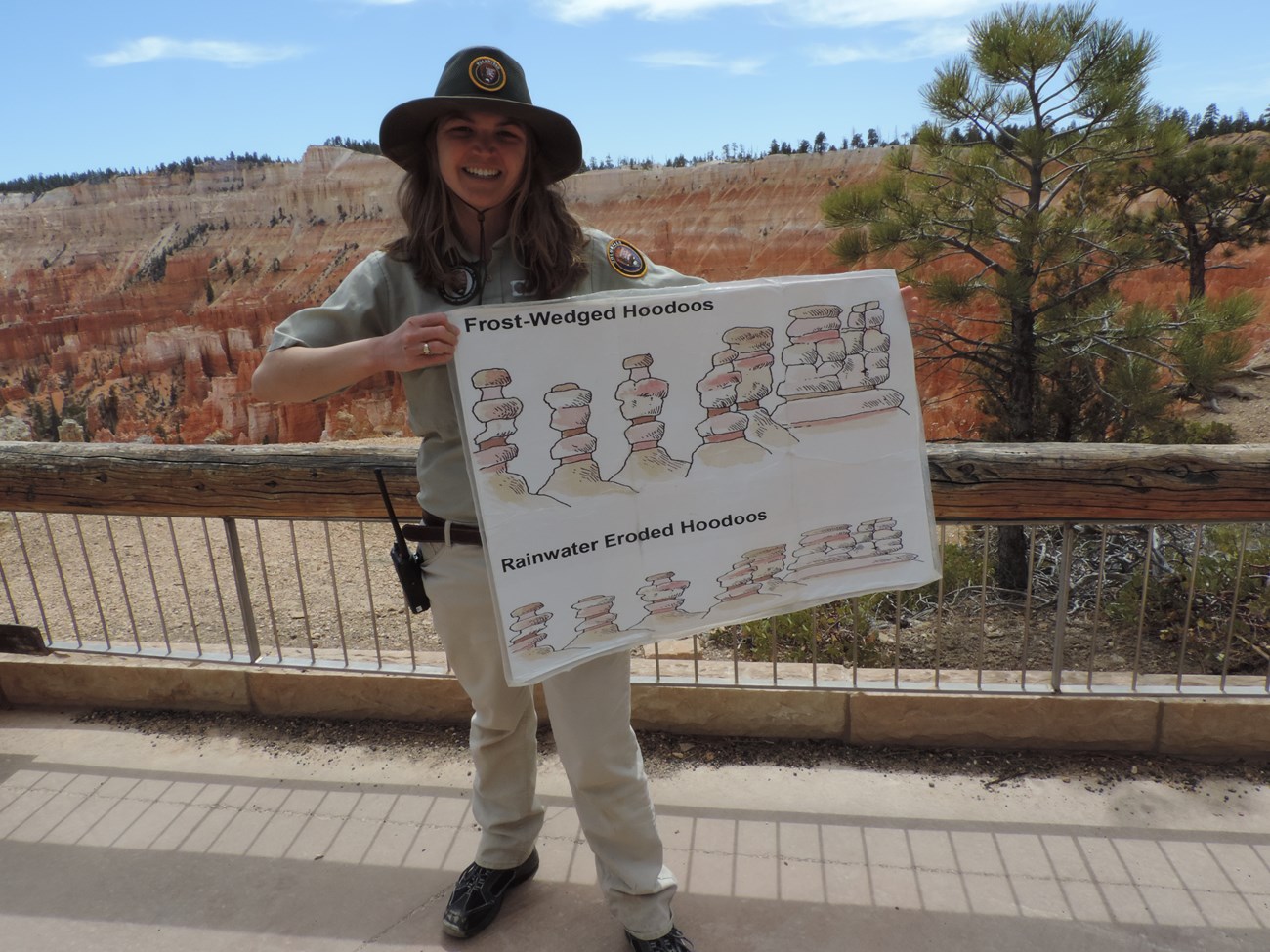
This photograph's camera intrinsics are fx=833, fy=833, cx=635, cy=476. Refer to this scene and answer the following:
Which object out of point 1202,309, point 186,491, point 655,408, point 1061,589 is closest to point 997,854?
point 1061,589

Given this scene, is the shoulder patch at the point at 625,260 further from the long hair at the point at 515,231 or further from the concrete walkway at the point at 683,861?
the concrete walkway at the point at 683,861

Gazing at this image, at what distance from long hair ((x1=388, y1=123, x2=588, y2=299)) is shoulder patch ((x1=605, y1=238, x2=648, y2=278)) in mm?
75

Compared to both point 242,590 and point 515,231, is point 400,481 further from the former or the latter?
point 515,231

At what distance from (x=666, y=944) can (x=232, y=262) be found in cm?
5837

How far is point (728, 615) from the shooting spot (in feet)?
6.21

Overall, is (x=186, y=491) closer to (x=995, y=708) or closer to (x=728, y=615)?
(x=728, y=615)

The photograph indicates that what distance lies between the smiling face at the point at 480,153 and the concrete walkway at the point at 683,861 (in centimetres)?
173

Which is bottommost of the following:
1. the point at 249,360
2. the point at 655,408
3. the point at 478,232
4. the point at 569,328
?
the point at 249,360

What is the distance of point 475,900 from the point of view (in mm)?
2039

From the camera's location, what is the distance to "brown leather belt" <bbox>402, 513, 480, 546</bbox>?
1.79m

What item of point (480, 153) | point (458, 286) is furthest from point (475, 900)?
point (480, 153)

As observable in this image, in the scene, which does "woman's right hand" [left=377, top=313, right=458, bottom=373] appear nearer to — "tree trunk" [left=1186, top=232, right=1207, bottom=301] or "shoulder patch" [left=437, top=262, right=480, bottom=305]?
"shoulder patch" [left=437, top=262, right=480, bottom=305]

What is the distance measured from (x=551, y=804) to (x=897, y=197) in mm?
6711

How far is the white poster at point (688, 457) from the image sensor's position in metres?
1.69
